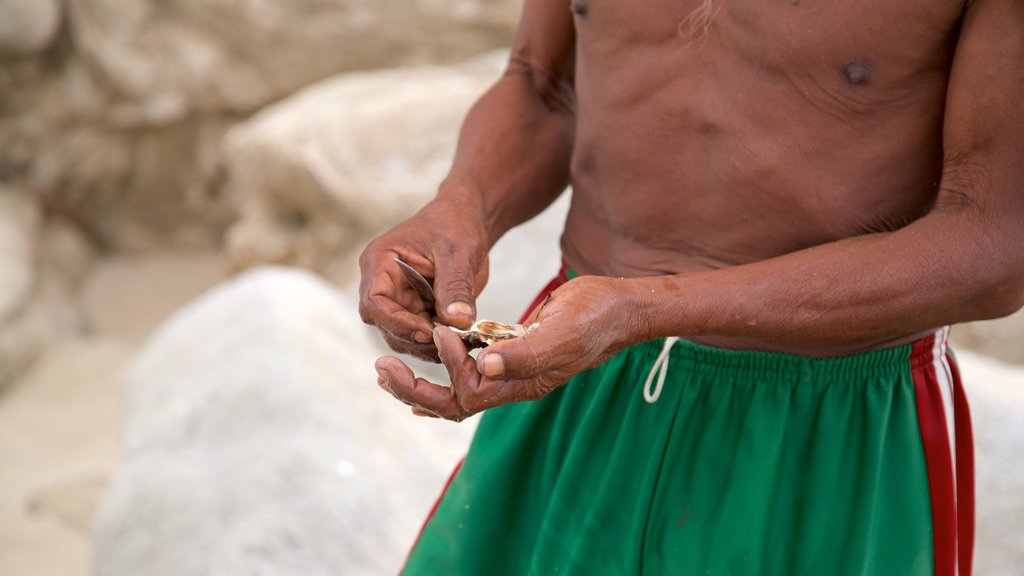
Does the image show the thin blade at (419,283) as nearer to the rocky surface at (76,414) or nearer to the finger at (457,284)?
the finger at (457,284)

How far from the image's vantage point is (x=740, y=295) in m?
0.98

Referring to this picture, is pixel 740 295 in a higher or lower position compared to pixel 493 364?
higher

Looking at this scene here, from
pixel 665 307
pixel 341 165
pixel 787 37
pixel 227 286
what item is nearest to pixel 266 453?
pixel 227 286

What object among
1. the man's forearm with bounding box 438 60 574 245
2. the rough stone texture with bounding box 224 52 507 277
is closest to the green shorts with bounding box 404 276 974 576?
the man's forearm with bounding box 438 60 574 245

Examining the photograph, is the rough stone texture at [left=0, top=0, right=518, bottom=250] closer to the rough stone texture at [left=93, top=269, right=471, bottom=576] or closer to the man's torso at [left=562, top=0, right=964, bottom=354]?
the rough stone texture at [left=93, top=269, right=471, bottom=576]

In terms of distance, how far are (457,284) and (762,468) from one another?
1.11ft

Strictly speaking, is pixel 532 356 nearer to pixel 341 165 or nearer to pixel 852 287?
pixel 852 287

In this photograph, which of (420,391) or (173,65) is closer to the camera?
(420,391)

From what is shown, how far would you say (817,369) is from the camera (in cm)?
107

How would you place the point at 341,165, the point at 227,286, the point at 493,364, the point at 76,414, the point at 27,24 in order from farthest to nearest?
the point at 27,24 < the point at 76,414 < the point at 341,165 < the point at 227,286 < the point at 493,364

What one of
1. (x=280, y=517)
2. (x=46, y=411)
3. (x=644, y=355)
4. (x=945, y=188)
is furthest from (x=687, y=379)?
(x=46, y=411)

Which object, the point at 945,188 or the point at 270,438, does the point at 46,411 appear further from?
the point at 945,188

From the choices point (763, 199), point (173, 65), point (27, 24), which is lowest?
point (763, 199)

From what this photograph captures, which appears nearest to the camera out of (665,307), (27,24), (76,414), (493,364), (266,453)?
(493,364)
